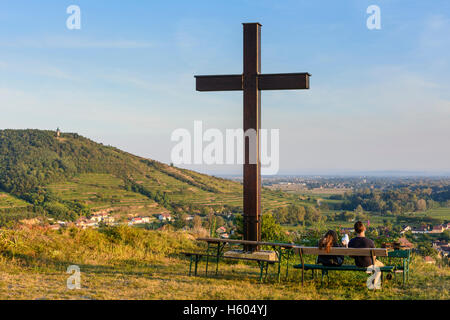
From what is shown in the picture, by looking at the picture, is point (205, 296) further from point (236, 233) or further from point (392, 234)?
point (392, 234)

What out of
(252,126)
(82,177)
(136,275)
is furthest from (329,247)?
(82,177)

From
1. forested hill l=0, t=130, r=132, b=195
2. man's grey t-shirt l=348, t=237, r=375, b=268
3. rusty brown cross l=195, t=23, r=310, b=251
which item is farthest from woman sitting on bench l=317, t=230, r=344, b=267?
forested hill l=0, t=130, r=132, b=195

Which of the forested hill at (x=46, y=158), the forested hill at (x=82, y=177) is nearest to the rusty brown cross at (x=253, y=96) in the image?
the forested hill at (x=82, y=177)

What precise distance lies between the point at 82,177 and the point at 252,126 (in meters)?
50.4

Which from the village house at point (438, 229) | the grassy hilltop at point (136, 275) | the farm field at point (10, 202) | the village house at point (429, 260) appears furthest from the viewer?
the farm field at point (10, 202)

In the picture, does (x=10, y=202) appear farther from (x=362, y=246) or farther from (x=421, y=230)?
(x=362, y=246)

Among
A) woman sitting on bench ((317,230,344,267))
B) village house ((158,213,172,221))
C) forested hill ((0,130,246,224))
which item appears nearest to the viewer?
woman sitting on bench ((317,230,344,267))

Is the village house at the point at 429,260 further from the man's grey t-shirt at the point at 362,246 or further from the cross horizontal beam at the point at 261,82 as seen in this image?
the cross horizontal beam at the point at 261,82

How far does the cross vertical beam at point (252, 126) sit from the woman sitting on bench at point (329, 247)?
1562 millimetres

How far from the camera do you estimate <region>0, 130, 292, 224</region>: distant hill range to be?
40.0 metres

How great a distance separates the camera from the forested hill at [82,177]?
43.0 metres

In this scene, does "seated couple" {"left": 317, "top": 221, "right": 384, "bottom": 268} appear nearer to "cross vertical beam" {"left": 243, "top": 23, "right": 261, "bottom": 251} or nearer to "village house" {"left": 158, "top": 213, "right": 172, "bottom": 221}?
"cross vertical beam" {"left": 243, "top": 23, "right": 261, "bottom": 251}

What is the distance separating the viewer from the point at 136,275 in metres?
7.16
